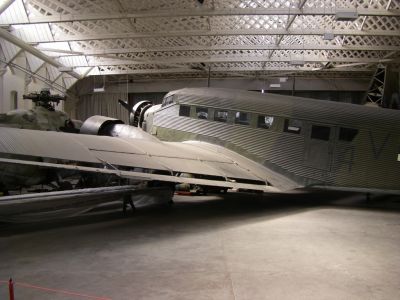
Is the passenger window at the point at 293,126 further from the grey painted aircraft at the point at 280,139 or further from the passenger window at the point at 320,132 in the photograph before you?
the passenger window at the point at 320,132

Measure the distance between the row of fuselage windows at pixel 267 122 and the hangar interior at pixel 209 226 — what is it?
82.5 inches

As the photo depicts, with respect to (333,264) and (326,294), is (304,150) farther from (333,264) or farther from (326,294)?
(326,294)

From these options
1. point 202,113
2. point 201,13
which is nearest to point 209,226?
point 202,113

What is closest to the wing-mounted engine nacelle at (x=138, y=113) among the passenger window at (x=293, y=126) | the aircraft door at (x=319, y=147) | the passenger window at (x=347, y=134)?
the passenger window at (x=293, y=126)

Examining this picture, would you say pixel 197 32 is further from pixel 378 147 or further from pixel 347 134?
pixel 378 147

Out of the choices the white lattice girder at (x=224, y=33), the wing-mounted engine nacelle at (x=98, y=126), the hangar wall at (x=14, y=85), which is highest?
the white lattice girder at (x=224, y=33)

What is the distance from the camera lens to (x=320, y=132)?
414 inches

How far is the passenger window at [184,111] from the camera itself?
38.4ft

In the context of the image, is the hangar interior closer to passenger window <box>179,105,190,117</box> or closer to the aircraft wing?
the aircraft wing

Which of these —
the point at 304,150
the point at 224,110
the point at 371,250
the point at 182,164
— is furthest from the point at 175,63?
the point at 371,250

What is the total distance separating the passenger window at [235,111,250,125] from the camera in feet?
36.2

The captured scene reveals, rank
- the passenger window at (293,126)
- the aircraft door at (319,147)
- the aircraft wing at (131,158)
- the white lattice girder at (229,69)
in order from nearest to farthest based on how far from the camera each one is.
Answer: the aircraft wing at (131,158) → the aircraft door at (319,147) → the passenger window at (293,126) → the white lattice girder at (229,69)

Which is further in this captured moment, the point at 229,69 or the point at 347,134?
the point at 229,69

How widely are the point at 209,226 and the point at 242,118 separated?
4.22 metres
